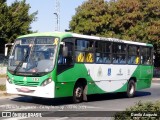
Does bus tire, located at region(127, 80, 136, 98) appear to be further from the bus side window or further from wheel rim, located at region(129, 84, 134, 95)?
the bus side window

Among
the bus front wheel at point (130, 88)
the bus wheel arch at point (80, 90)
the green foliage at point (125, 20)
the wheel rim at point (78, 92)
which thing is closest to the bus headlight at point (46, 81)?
the bus wheel arch at point (80, 90)

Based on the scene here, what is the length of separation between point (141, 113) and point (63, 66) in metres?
7.66

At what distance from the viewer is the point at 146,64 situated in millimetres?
22203

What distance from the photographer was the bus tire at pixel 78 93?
52.7ft

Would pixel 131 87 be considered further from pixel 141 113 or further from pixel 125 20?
pixel 125 20

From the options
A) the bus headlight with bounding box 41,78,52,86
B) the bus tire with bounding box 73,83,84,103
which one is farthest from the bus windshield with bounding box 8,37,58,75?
the bus tire with bounding box 73,83,84,103

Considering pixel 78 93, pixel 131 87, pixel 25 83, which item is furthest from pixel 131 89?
pixel 25 83

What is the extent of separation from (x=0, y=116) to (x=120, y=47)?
9061 millimetres

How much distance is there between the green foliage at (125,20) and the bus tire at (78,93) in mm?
26571

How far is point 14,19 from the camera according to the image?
35344mm

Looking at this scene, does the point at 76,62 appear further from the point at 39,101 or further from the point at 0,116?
the point at 0,116

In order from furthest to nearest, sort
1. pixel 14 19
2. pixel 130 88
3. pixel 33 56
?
pixel 14 19 → pixel 130 88 → pixel 33 56

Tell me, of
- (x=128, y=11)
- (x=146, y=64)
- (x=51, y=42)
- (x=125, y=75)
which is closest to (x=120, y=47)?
(x=125, y=75)

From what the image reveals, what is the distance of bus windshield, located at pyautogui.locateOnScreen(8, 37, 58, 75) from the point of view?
1485 cm
